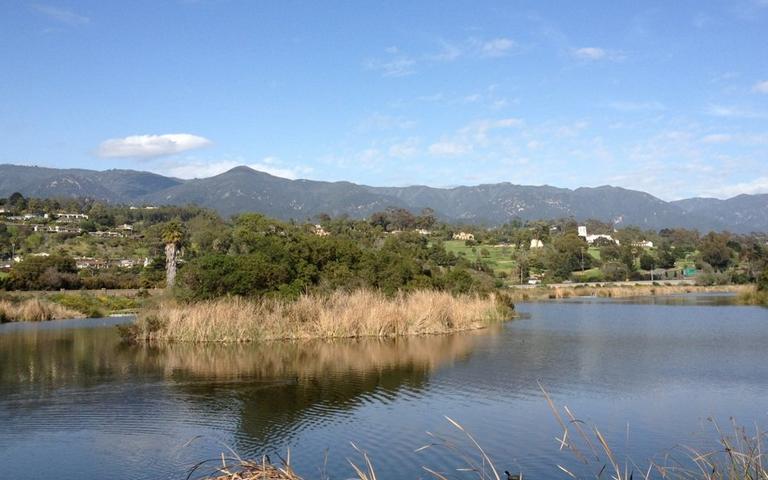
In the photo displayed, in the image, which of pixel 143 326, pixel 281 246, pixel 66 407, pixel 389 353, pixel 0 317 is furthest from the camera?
pixel 0 317

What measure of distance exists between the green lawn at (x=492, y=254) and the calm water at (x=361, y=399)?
55.9 metres

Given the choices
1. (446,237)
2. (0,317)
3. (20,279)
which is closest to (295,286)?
(0,317)

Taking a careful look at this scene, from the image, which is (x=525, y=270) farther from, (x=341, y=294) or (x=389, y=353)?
(x=389, y=353)

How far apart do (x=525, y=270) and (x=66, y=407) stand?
72.8 metres

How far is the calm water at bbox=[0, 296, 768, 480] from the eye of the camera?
11852 millimetres

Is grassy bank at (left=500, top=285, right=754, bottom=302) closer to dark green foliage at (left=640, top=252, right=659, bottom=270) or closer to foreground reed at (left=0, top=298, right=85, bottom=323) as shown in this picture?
dark green foliage at (left=640, top=252, right=659, bottom=270)

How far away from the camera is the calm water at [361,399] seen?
38.9 feet

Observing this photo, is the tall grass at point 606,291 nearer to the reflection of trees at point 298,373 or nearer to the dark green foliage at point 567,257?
the dark green foliage at point 567,257

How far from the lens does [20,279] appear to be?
55969mm

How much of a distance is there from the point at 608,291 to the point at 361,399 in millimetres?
57852

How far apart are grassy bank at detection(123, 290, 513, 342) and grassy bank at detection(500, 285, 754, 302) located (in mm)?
35182

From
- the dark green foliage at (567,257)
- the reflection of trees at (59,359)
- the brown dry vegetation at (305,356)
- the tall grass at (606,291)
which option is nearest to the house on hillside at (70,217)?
the dark green foliage at (567,257)

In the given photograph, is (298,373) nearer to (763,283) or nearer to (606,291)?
(763,283)

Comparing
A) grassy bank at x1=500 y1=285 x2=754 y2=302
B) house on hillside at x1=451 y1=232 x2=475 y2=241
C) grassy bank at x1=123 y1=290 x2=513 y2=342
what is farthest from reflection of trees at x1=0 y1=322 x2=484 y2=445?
house on hillside at x1=451 y1=232 x2=475 y2=241
